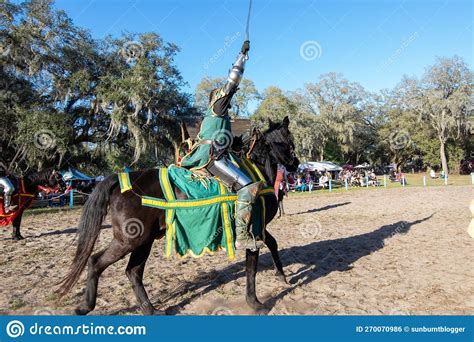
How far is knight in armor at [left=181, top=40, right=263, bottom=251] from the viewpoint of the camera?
448 centimetres

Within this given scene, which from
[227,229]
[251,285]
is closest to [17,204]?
[227,229]

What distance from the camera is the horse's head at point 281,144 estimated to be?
5371 mm

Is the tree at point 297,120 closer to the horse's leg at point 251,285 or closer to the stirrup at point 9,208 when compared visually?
the stirrup at point 9,208

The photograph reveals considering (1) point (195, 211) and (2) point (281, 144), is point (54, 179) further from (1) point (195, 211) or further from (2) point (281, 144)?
(2) point (281, 144)

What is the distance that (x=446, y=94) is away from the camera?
44375mm

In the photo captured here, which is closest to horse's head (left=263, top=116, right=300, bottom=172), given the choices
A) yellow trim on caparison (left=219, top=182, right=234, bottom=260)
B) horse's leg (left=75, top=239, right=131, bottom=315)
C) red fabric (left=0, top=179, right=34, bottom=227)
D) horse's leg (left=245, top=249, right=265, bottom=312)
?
yellow trim on caparison (left=219, top=182, right=234, bottom=260)

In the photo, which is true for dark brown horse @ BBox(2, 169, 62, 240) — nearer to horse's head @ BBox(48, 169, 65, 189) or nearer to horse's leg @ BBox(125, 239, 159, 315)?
horse's head @ BBox(48, 169, 65, 189)

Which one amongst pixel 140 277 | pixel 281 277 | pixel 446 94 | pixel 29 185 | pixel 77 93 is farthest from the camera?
pixel 446 94

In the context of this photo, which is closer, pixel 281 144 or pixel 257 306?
pixel 257 306

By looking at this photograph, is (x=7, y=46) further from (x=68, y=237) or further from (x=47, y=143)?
(x=68, y=237)

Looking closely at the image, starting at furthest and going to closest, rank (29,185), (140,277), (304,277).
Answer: (29,185) → (304,277) → (140,277)

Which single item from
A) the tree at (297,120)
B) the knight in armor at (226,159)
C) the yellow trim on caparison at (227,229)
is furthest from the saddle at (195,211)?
the tree at (297,120)

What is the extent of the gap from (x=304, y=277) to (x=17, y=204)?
327 inches

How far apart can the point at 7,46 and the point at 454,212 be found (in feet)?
78.6
